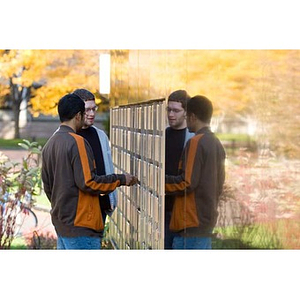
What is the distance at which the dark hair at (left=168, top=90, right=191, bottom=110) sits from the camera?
21.5 ft

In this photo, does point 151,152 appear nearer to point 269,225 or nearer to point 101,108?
point 269,225

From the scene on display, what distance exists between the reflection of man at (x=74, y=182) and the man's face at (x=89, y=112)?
550 millimetres

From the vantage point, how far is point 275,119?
701 centimetres

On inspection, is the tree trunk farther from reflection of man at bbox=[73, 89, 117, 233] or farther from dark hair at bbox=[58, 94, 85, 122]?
dark hair at bbox=[58, 94, 85, 122]

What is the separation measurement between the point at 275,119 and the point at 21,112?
228 centimetres

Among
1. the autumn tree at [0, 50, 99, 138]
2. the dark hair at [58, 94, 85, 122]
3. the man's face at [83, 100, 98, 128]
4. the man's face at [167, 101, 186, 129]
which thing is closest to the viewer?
the man's face at [167, 101, 186, 129]

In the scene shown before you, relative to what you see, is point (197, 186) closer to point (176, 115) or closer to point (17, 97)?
point (176, 115)

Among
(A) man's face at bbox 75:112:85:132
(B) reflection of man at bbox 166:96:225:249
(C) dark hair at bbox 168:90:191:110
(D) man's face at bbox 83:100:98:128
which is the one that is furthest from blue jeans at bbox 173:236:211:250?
(D) man's face at bbox 83:100:98:128

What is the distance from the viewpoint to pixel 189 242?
666 cm

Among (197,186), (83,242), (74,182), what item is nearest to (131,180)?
(74,182)

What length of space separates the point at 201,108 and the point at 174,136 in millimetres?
283

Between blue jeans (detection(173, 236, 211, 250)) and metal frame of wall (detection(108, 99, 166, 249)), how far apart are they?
0.10 metres

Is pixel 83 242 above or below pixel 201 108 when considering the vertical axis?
Result: below

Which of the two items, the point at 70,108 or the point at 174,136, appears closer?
the point at 174,136
